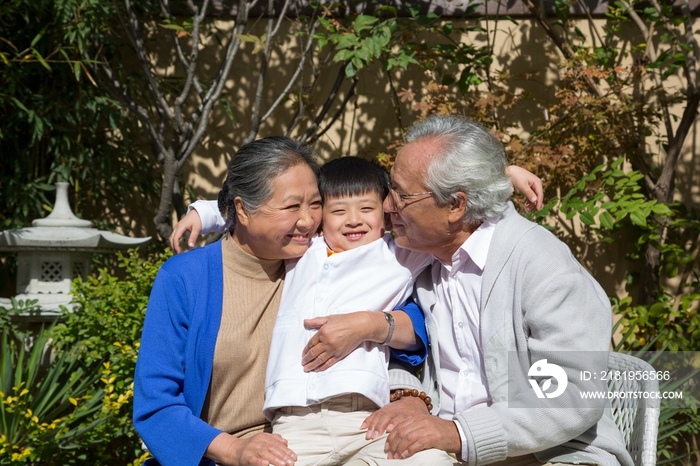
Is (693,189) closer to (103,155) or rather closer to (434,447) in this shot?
(434,447)

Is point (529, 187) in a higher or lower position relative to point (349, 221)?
higher

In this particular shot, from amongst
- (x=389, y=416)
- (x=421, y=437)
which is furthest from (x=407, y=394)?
(x=421, y=437)

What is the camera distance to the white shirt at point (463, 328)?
90.0 inches

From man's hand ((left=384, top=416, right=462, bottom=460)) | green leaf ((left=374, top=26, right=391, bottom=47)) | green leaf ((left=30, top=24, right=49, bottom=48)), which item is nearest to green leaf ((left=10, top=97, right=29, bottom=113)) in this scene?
green leaf ((left=30, top=24, right=49, bottom=48))

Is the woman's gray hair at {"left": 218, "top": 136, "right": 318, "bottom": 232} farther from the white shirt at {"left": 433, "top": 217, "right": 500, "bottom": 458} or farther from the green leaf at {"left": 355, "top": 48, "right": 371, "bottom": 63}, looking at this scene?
the green leaf at {"left": 355, "top": 48, "right": 371, "bottom": 63}

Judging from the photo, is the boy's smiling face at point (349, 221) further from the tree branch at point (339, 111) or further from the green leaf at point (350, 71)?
the tree branch at point (339, 111)

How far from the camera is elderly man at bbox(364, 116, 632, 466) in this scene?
2.06 m

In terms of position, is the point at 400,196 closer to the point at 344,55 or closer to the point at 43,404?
the point at 344,55

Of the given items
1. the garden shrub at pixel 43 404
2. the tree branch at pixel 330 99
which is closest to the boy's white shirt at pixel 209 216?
the garden shrub at pixel 43 404

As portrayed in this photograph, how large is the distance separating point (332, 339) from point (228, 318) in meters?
0.40

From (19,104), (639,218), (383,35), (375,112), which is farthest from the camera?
(375,112)

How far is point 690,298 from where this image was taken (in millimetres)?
4309

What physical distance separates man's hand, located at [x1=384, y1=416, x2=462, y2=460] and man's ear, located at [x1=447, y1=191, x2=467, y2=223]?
2.05 ft

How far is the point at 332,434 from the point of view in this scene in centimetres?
216
